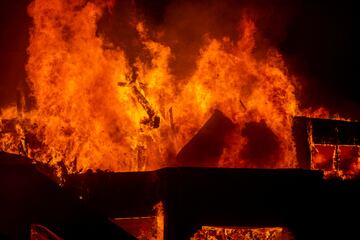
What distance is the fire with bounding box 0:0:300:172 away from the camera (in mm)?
12578

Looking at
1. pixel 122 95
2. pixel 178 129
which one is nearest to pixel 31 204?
pixel 122 95

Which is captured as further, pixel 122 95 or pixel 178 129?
pixel 178 129

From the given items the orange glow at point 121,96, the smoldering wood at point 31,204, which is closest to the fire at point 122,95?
the orange glow at point 121,96

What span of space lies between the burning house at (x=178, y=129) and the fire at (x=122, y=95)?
0.13 ft

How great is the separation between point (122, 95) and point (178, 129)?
2077 mm

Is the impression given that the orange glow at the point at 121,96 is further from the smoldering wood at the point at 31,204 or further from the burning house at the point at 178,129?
the smoldering wood at the point at 31,204

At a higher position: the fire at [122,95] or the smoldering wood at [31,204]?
the fire at [122,95]

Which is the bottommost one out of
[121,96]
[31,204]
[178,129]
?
[31,204]

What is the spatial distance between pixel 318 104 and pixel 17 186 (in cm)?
1219

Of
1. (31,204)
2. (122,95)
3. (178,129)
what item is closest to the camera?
(31,204)

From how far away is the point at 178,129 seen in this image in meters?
13.8

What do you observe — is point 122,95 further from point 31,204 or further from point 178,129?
point 31,204

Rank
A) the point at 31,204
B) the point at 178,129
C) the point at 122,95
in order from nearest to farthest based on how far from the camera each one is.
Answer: the point at 31,204
the point at 122,95
the point at 178,129

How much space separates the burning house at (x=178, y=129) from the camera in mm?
7844
